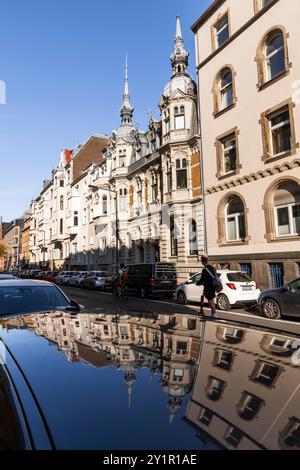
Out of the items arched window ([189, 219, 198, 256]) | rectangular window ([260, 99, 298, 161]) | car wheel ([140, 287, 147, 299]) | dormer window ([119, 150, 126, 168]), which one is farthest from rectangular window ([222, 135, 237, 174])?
dormer window ([119, 150, 126, 168])

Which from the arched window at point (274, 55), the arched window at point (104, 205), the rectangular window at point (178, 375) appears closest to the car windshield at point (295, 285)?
the rectangular window at point (178, 375)

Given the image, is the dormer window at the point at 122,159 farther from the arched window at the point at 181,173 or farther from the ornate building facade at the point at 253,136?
the ornate building facade at the point at 253,136

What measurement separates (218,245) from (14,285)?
15.8m

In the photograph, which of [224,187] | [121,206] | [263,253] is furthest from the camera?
[121,206]

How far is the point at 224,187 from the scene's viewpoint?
64.2 ft

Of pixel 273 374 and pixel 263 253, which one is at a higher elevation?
pixel 263 253

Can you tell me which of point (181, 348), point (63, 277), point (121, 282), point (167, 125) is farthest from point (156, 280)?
point (63, 277)

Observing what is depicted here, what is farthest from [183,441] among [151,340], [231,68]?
[231,68]

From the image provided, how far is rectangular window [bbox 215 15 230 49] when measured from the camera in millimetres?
20625

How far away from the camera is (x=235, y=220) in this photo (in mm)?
19125

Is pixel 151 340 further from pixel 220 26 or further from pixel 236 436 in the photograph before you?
pixel 220 26

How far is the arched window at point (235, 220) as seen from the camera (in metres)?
18.6

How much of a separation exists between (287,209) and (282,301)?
A: 674cm

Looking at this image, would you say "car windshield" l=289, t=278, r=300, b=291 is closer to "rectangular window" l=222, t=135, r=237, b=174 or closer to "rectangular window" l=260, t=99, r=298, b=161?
"rectangular window" l=260, t=99, r=298, b=161
